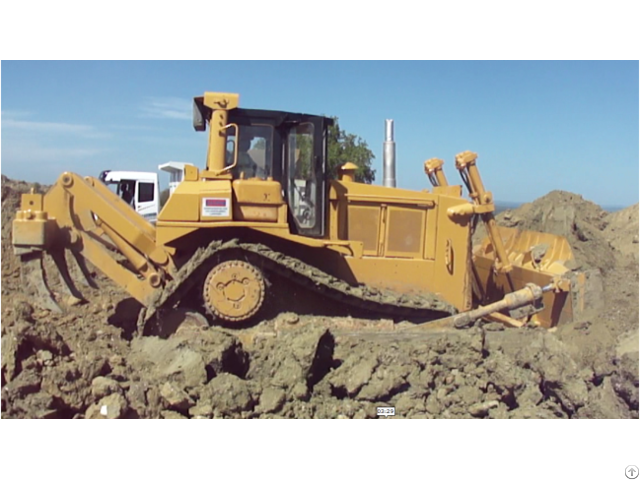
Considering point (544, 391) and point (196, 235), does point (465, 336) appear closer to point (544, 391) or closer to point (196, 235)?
point (544, 391)

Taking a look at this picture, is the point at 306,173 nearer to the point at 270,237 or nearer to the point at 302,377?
the point at 270,237

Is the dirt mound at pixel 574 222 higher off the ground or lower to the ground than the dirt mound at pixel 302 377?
higher

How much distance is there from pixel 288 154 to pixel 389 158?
5.63 meters

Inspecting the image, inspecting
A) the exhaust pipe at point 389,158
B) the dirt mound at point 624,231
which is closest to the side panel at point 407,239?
the dirt mound at point 624,231

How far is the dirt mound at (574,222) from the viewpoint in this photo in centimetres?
787

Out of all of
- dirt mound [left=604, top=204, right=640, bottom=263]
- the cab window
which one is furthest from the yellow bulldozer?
dirt mound [left=604, top=204, right=640, bottom=263]

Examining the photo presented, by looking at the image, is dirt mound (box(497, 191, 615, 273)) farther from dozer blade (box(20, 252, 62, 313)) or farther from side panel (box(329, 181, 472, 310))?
dozer blade (box(20, 252, 62, 313))

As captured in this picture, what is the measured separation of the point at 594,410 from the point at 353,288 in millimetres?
2521

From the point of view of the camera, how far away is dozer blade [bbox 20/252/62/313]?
5.99m

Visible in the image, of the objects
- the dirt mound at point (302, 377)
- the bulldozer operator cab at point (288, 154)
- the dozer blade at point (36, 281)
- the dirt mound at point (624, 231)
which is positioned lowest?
the dirt mound at point (302, 377)

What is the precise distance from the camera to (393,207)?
704 centimetres

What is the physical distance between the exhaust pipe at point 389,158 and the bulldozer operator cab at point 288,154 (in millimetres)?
5338

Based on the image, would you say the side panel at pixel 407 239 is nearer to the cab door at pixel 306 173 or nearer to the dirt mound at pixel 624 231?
the cab door at pixel 306 173

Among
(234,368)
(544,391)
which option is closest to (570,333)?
(544,391)
